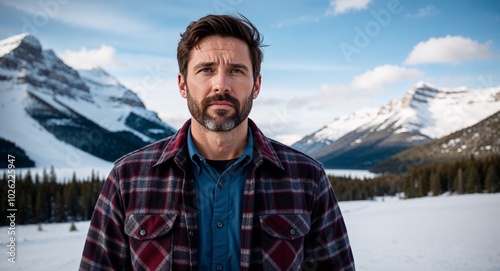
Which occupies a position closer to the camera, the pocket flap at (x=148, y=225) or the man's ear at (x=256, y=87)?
the pocket flap at (x=148, y=225)

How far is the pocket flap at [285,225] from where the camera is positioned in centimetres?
315

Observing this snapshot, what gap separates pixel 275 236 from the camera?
3145 millimetres

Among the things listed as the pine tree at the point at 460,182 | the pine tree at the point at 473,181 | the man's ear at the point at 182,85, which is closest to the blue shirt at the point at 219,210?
the man's ear at the point at 182,85

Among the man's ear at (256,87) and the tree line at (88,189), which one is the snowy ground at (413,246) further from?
the tree line at (88,189)

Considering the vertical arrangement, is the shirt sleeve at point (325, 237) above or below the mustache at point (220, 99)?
below

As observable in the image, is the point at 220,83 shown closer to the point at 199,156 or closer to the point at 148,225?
the point at 199,156

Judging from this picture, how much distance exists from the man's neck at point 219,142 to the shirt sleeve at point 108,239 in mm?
825

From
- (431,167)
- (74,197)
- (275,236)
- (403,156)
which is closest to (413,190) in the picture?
(431,167)

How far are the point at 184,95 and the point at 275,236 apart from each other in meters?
1.53

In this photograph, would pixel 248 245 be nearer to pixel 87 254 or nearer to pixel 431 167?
pixel 87 254

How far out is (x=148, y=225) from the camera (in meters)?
3.08

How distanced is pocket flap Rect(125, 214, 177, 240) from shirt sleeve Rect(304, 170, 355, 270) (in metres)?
1.28

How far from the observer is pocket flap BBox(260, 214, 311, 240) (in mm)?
→ 3150

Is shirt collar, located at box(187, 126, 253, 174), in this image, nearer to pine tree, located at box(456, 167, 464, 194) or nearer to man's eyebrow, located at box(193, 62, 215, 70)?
man's eyebrow, located at box(193, 62, 215, 70)
